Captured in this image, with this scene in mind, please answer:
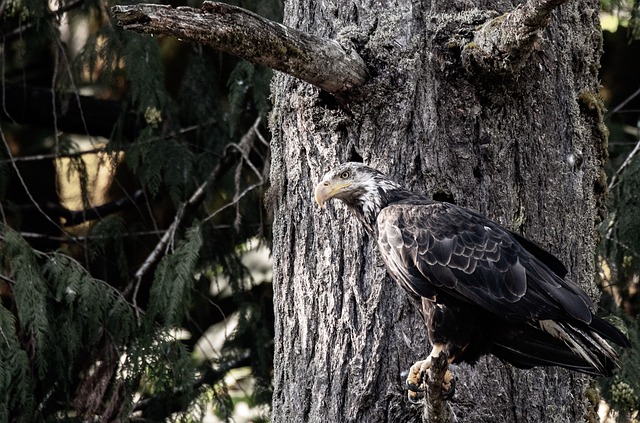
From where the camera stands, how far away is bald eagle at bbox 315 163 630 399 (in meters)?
3.64

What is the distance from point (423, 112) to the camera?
13.0 feet

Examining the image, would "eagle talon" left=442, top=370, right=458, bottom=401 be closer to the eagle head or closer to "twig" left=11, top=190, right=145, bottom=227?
the eagle head

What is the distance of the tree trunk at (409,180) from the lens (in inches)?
150

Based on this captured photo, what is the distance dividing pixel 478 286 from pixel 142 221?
141 inches

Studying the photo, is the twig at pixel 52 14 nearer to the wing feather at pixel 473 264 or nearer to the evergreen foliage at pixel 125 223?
the evergreen foliage at pixel 125 223

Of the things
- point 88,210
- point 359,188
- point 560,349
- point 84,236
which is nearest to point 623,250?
point 560,349

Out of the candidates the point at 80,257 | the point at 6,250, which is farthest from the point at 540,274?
the point at 80,257

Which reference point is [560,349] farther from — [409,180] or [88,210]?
[88,210]

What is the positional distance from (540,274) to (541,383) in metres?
0.44

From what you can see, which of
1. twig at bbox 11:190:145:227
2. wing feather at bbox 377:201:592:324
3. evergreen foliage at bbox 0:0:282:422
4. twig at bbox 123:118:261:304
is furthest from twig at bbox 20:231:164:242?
wing feather at bbox 377:201:592:324

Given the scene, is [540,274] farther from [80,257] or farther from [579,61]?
[80,257]

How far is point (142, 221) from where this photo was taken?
270 inches

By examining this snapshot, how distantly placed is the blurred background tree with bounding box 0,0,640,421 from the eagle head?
6.17 feet

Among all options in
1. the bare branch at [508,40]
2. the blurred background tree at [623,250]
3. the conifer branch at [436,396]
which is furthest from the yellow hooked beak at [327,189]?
the blurred background tree at [623,250]
